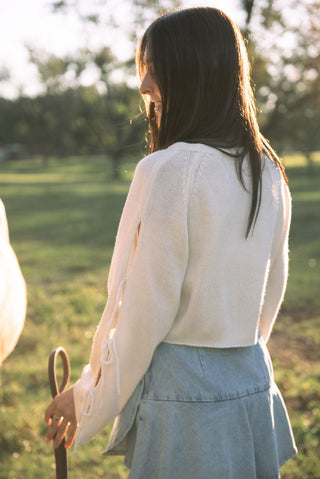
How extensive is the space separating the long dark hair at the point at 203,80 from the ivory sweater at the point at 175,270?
77 millimetres

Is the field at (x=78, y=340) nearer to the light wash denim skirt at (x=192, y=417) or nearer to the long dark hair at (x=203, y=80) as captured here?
the long dark hair at (x=203, y=80)

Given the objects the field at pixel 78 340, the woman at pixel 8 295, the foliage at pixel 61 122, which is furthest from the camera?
the foliage at pixel 61 122

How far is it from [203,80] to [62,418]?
1136mm

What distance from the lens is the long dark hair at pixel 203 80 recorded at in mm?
1490

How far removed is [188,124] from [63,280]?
7.30m

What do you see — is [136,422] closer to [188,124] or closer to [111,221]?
[188,124]

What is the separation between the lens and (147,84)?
5.21ft

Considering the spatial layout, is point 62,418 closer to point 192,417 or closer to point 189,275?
point 192,417

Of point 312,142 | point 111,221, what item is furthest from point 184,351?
point 312,142

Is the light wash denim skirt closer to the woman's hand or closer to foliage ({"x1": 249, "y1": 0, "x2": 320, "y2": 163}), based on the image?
the woman's hand

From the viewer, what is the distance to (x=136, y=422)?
1582mm

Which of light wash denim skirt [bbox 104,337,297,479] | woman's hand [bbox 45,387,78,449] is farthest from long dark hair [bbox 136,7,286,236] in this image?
woman's hand [bbox 45,387,78,449]

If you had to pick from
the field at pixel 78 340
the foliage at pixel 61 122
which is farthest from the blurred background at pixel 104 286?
the foliage at pixel 61 122

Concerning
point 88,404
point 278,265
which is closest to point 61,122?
point 278,265
